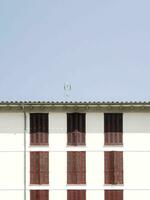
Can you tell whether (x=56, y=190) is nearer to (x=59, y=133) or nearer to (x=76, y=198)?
(x=76, y=198)

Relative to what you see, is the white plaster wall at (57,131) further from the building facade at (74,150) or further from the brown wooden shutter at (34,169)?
the brown wooden shutter at (34,169)

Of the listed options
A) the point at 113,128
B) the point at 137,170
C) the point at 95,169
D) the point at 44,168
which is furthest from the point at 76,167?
the point at 137,170

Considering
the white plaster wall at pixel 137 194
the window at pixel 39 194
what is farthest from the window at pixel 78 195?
the white plaster wall at pixel 137 194

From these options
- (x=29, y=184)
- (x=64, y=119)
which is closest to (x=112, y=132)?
(x=64, y=119)

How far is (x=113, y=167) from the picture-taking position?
32.4 meters

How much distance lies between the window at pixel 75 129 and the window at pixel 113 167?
1.99 m

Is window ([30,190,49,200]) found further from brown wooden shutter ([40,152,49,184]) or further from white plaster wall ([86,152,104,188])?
white plaster wall ([86,152,104,188])

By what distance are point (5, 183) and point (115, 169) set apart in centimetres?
714

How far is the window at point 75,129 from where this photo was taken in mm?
32594

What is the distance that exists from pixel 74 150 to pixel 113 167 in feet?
9.03

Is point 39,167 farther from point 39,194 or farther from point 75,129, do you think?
point 75,129

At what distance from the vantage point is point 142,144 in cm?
3269

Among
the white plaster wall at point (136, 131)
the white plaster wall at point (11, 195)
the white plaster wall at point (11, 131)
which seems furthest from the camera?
the white plaster wall at point (136, 131)

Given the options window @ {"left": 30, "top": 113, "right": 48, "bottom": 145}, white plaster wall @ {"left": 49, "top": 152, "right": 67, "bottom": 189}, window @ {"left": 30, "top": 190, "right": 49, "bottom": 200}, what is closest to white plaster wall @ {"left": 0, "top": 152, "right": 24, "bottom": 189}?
window @ {"left": 30, "top": 190, "right": 49, "bottom": 200}
